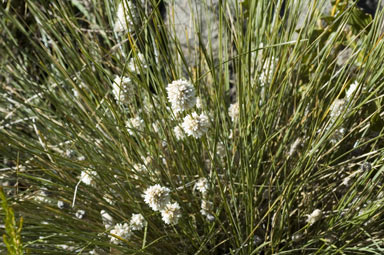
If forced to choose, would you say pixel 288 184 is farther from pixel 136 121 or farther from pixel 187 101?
pixel 136 121

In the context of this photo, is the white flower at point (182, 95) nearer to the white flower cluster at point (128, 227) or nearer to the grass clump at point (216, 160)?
the grass clump at point (216, 160)

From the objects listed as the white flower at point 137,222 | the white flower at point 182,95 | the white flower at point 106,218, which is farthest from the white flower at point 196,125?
the white flower at point 106,218

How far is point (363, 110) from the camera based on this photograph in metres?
1.39

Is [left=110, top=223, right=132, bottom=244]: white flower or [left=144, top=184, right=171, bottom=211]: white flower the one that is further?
[left=110, top=223, right=132, bottom=244]: white flower

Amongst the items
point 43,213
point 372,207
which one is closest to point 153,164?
point 43,213

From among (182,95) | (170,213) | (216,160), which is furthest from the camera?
(216,160)

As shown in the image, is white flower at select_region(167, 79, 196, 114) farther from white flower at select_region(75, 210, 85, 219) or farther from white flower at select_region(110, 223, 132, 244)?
white flower at select_region(75, 210, 85, 219)

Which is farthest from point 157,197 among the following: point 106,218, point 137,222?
point 106,218

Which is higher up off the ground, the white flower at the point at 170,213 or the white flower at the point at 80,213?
the white flower at the point at 170,213

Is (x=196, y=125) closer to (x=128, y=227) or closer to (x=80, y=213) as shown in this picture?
(x=128, y=227)

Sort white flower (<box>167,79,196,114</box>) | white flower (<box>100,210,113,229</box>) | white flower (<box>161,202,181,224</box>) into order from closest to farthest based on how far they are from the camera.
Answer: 1. white flower (<box>167,79,196,114</box>)
2. white flower (<box>161,202,181,224</box>)
3. white flower (<box>100,210,113,229</box>)

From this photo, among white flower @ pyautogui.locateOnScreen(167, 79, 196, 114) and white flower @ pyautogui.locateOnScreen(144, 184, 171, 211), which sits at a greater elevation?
white flower @ pyautogui.locateOnScreen(167, 79, 196, 114)

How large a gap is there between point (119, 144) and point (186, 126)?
398 mm

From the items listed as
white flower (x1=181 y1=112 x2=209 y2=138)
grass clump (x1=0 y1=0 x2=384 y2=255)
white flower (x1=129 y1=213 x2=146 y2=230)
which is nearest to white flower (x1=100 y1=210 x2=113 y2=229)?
grass clump (x1=0 y1=0 x2=384 y2=255)
